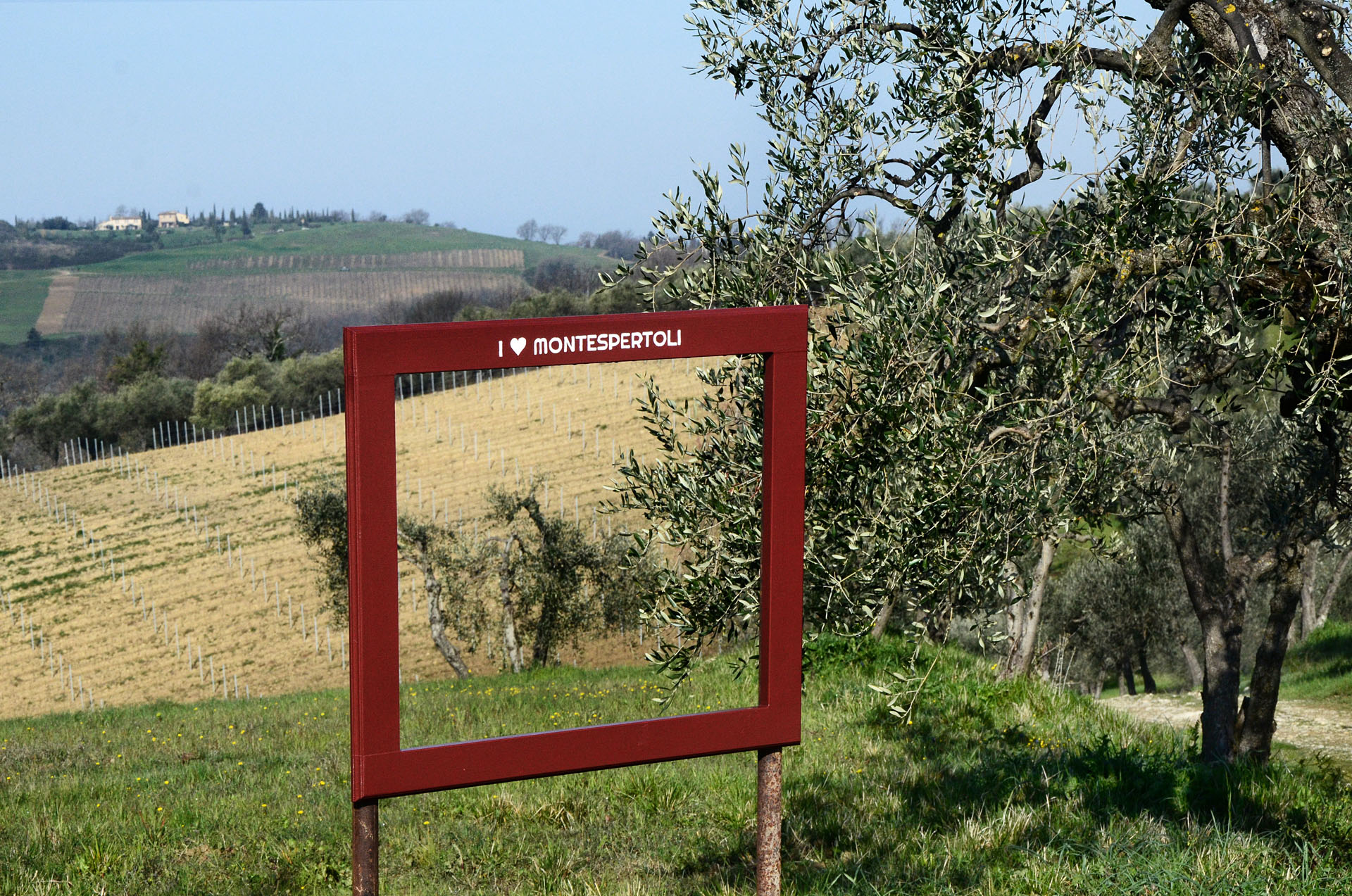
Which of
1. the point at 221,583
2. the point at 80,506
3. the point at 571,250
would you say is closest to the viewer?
the point at 221,583

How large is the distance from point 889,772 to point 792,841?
1.92 m

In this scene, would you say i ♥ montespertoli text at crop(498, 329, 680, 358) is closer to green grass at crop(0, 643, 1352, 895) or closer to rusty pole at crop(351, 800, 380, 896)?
rusty pole at crop(351, 800, 380, 896)

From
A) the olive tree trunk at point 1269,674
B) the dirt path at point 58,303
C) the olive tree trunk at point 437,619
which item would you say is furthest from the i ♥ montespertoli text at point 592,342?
the dirt path at point 58,303

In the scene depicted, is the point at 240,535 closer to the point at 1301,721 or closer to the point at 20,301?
the point at 1301,721

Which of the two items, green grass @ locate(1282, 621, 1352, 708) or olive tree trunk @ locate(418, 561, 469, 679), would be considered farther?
olive tree trunk @ locate(418, 561, 469, 679)

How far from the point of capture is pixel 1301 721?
60.8ft

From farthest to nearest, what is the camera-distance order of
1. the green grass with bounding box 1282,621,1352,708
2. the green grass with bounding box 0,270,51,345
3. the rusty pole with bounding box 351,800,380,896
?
the green grass with bounding box 0,270,51,345
the green grass with bounding box 1282,621,1352,708
the rusty pole with bounding box 351,800,380,896

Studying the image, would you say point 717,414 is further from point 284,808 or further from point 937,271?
point 284,808

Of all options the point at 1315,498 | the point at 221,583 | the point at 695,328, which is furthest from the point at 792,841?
the point at 221,583

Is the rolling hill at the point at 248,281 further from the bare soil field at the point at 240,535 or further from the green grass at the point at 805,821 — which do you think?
the green grass at the point at 805,821

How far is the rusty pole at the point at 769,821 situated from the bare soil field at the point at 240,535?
79.6ft

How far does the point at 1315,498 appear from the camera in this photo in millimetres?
11086

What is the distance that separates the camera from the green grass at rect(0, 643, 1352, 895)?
19.8ft

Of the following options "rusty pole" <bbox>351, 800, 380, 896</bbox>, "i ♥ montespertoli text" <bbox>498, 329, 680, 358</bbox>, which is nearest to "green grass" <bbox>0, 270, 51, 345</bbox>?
"rusty pole" <bbox>351, 800, 380, 896</bbox>
